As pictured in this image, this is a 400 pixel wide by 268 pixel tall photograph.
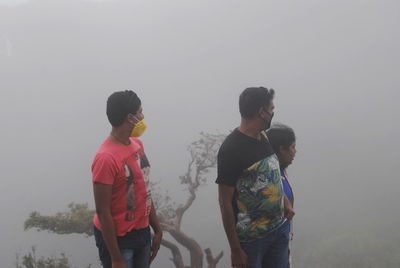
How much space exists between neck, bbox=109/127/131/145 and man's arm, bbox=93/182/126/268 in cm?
37

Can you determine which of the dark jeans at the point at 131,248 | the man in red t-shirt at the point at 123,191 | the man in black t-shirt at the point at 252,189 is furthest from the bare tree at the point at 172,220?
the man in red t-shirt at the point at 123,191

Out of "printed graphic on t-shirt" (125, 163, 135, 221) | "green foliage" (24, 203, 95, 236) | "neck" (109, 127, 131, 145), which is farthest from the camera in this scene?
"green foliage" (24, 203, 95, 236)

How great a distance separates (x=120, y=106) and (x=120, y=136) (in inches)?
8.4

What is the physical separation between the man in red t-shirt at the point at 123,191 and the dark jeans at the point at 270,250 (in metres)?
0.78

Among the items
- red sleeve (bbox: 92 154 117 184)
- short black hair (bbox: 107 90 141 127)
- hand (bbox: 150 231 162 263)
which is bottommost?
hand (bbox: 150 231 162 263)

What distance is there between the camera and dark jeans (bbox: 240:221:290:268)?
2.46 meters

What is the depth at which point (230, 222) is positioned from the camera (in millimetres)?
2357

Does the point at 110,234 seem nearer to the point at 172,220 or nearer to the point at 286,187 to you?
the point at 286,187

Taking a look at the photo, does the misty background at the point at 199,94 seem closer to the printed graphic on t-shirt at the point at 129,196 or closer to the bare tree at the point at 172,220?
the bare tree at the point at 172,220

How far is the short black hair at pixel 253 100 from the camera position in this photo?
2.46m

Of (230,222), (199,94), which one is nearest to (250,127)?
(230,222)

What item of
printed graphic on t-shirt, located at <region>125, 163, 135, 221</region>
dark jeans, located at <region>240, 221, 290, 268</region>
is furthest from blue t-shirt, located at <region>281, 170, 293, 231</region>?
printed graphic on t-shirt, located at <region>125, 163, 135, 221</region>

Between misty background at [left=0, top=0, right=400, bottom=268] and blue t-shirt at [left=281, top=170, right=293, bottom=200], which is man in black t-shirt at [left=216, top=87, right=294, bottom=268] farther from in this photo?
misty background at [left=0, top=0, right=400, bottom=268]

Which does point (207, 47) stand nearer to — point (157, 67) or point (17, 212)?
point (157, 67)
